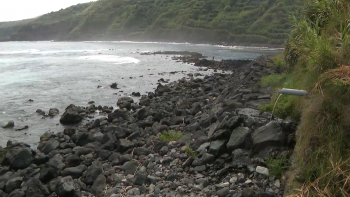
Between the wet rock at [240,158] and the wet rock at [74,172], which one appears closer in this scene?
the wet rock at [240,158]

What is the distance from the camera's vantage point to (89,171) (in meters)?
9.34

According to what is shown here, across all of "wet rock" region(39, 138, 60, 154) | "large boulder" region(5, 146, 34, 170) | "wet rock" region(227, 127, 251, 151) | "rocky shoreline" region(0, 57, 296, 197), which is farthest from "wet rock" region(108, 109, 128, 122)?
"wet rock" region(227, 127, 251, 151)

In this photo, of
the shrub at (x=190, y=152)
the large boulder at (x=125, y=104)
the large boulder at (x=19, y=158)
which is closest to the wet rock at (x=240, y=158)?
the shrub at (x=190, y=152)

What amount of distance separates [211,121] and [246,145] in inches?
149

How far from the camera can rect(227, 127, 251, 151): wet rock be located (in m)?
8.02

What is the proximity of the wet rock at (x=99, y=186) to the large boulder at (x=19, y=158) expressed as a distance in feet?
12.5

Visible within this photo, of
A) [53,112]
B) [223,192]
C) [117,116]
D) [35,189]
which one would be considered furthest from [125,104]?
[223,192]

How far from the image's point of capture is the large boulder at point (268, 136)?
24.6 ft

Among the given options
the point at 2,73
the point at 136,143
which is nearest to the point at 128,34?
the point at 2,73

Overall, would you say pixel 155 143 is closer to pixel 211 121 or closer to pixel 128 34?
pixel 211 121

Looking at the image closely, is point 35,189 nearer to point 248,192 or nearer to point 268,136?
point 248,192

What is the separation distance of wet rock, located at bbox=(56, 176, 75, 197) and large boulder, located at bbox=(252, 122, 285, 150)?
4.97m

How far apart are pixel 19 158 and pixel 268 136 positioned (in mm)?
8663

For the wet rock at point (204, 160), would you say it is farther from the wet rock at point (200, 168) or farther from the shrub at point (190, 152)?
the shrub at point (190, 152)
